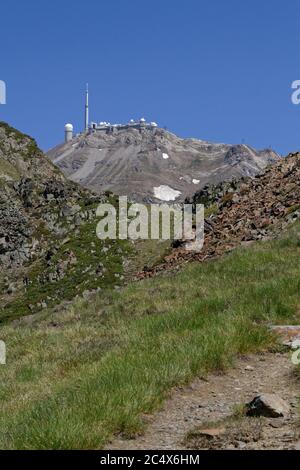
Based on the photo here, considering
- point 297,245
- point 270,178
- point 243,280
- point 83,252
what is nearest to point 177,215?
point 83,252

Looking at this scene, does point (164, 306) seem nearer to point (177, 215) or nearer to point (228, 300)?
point (228, 300)

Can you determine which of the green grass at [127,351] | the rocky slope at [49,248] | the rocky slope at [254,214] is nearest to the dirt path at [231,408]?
the green grass at [127,351]

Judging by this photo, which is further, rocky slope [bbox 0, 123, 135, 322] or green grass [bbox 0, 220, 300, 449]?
rocky slope [bbox 0, 123, 135, 322]

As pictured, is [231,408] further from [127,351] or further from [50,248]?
[50,248]

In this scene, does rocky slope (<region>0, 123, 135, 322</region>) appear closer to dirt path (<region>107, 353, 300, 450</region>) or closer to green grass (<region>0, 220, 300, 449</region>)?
green grass (<region>0, 220, 300, 449</region>)

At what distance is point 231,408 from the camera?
720 cm

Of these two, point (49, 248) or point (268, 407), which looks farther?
point (49, 248)

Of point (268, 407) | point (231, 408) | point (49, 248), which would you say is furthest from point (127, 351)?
point (49, 248)

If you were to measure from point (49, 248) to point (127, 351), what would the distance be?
56325 millimetres

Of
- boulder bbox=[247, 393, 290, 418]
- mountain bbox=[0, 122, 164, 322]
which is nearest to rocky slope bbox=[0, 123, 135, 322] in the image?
mountain bbox=[0, 122, 164, 322]

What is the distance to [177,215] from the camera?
6256 centimetres

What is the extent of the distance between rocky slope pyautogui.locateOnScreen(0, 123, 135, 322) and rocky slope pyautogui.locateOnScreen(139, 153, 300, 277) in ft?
66.6

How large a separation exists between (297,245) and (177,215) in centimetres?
4303

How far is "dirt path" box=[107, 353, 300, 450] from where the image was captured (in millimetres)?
6004
